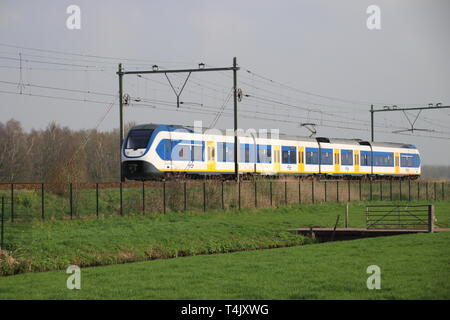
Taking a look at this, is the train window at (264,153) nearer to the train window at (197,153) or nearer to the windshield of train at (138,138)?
the train window at (197,153)

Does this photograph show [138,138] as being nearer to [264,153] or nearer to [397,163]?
[264,153]

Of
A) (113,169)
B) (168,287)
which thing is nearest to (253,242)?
(168,287)

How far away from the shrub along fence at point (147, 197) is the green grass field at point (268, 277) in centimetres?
1289

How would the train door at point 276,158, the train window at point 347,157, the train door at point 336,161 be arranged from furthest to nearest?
1. the train window at point 347,157
2. the train door at point 336,161
3. the train door at point 276,158

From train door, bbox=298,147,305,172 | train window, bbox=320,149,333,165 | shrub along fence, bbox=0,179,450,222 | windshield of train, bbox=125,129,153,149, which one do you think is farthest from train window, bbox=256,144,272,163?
windshield of train, bbox=125,129,153,149

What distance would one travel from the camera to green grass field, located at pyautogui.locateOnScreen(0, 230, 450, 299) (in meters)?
18.1

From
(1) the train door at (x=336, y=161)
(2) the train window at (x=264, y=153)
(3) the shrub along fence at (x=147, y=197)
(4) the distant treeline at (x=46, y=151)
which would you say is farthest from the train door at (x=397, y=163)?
(4) the distant treeline at (x=46, y=151)

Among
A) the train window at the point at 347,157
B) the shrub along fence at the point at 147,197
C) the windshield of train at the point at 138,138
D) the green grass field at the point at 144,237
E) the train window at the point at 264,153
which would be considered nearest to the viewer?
the green grass field at the point at 144,237

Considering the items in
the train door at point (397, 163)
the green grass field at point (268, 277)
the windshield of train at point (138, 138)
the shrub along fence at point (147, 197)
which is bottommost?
the green grass field at point (268, 277)

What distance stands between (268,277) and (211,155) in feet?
90.4

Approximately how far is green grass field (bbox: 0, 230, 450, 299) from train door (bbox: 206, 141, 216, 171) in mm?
19609

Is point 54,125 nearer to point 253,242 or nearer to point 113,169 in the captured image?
point 113,169

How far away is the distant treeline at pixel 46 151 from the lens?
83312mm
